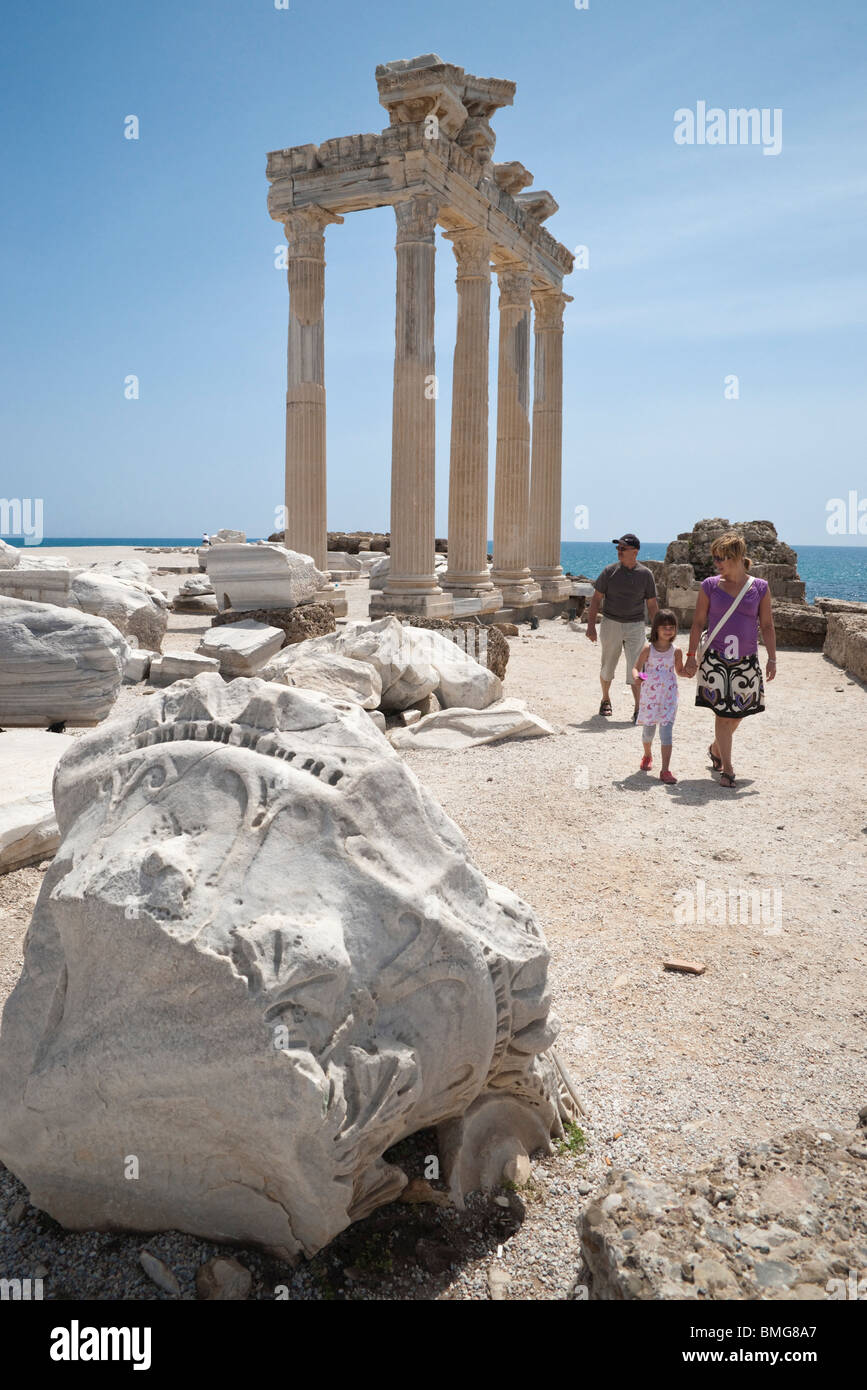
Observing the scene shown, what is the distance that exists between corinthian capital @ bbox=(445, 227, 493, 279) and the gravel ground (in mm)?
9474

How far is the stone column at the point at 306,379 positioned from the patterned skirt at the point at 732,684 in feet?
23.7

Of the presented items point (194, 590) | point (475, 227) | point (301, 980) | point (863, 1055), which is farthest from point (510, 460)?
point (301, 980)

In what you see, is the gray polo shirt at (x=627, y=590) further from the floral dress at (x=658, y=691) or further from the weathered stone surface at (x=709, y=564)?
the weathered stone surface at (x=709, y=564)

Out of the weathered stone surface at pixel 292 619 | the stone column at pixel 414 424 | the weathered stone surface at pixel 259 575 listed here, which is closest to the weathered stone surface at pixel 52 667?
the weathered stone surface at pixel 292 619

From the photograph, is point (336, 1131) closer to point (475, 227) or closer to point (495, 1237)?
point (495, 1237)

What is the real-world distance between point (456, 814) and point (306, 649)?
2.78 meters

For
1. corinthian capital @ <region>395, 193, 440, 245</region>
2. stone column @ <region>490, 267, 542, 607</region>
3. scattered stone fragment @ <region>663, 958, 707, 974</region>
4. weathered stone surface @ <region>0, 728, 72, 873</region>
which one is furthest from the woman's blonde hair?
stone column @ <region>490, 267, 542, 607</region>

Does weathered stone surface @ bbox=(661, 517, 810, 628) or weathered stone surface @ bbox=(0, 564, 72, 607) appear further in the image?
weathered stone surface @ bbox=(661, 517, 810, 628)

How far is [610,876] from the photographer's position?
4.44 m

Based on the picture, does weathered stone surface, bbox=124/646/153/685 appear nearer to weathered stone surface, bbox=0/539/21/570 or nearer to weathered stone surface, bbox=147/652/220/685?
weathered stone surface, bbox=147/652/220/685

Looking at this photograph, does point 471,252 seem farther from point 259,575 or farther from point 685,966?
point 685,966

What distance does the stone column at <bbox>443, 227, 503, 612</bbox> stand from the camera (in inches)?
549

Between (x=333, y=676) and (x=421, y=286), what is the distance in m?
7.65

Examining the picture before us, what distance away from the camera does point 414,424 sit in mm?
12469
